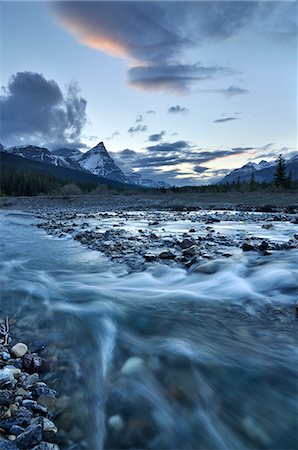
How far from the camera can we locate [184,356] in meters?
3.93

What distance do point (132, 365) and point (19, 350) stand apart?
1.38 meters

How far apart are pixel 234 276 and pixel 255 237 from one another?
19.5ft

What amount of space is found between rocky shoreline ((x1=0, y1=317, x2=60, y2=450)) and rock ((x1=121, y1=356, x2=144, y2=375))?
0.86 meters

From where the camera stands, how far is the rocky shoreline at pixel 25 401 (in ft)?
7.95

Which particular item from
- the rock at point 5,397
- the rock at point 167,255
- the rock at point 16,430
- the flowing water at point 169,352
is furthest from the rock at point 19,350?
the rock at point 167,255

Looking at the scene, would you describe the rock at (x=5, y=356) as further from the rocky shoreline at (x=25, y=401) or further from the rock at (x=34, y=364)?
the rock at (x=34, y=364)

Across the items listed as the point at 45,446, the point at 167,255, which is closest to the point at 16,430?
the point at 45,446

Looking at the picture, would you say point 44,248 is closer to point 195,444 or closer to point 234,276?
point 234,276

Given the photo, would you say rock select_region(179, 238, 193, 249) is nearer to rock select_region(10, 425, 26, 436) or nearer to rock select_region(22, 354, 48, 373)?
rock select_region(22, 354, 48, 373)

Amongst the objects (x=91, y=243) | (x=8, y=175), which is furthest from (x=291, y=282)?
(x=8, y=175)

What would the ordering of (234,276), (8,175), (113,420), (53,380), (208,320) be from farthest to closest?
(8,175)
(234,276)
(208,320)
(53,380)
(113,420)

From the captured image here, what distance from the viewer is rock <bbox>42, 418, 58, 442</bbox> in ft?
8.53

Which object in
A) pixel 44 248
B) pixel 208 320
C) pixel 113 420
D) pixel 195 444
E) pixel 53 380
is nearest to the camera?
pixel 195 444

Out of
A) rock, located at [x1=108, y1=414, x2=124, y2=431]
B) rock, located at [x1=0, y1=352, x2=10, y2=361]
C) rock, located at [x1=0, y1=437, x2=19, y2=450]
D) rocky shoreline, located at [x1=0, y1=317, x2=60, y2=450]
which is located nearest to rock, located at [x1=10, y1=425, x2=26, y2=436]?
rocky shoreline, located at [x1=0, y1=317, x2=60, y2=450]
